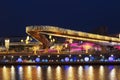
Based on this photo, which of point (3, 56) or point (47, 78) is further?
point (3, 56)

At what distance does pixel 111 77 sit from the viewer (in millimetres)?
27562

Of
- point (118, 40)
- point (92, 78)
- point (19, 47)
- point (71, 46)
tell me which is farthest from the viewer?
point (19, 47)

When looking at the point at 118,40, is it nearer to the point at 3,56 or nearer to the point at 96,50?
the point at 96,50

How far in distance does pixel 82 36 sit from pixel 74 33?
93 cm

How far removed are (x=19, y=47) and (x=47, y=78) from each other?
31.5 meters

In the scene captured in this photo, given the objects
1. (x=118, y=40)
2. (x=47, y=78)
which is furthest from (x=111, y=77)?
(x=118, y=40)

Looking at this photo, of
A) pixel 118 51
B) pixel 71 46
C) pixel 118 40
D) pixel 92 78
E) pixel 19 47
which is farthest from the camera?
pixel 19 47

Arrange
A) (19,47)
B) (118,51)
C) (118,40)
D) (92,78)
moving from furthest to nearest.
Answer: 1. (19,47)
2. (118,40)
3. (118,51)
4. (92,78)

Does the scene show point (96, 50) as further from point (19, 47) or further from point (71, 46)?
point (19, 47)

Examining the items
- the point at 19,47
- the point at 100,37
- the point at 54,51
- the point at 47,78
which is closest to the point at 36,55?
the point at 54,51

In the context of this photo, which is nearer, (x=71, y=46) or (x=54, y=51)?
(x=54, y=51)

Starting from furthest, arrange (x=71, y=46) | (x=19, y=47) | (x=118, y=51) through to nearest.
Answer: (x=19, y=47) < (x=71, y=46) < (x=118, y=51)

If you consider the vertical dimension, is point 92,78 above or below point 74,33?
below

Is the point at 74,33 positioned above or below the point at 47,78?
above
